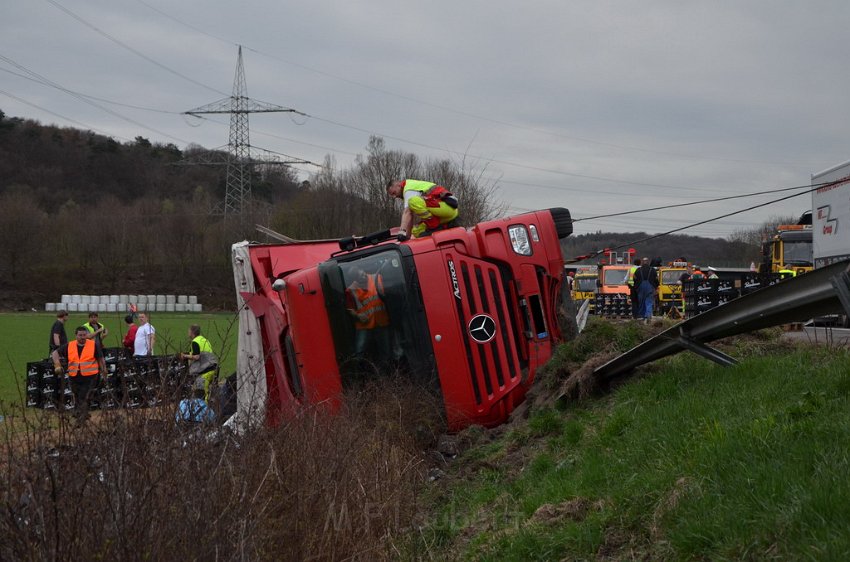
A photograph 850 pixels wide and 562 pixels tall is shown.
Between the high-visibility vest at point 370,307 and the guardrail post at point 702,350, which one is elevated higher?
the high-visibility vest at point 370,307

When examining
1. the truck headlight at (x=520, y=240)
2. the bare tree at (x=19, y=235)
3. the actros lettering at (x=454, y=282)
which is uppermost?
the bare tree at (x=19, y=235)

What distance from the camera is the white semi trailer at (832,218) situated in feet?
57.8

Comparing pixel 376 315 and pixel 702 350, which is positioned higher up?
pixel 376 315

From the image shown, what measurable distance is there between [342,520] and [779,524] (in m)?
2.35

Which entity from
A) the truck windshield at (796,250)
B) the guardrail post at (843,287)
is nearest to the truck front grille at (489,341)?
the guardrail post at (843,287)

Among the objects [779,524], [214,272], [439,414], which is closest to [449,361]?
[439,414]

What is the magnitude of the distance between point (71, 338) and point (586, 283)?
23.4 metres

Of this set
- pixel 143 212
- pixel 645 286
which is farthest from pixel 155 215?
pixel 645 286

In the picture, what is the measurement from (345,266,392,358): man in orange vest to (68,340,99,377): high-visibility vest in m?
6.44

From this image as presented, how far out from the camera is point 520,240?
9586mm

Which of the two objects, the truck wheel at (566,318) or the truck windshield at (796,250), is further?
the truck windshield at (796,250)

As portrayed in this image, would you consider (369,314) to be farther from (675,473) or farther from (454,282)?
(675,473)

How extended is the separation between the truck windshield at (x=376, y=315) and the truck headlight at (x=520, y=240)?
1109 mm

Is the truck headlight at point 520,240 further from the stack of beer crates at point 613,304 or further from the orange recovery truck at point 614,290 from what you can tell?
the stack of beer crates at point 613,304
